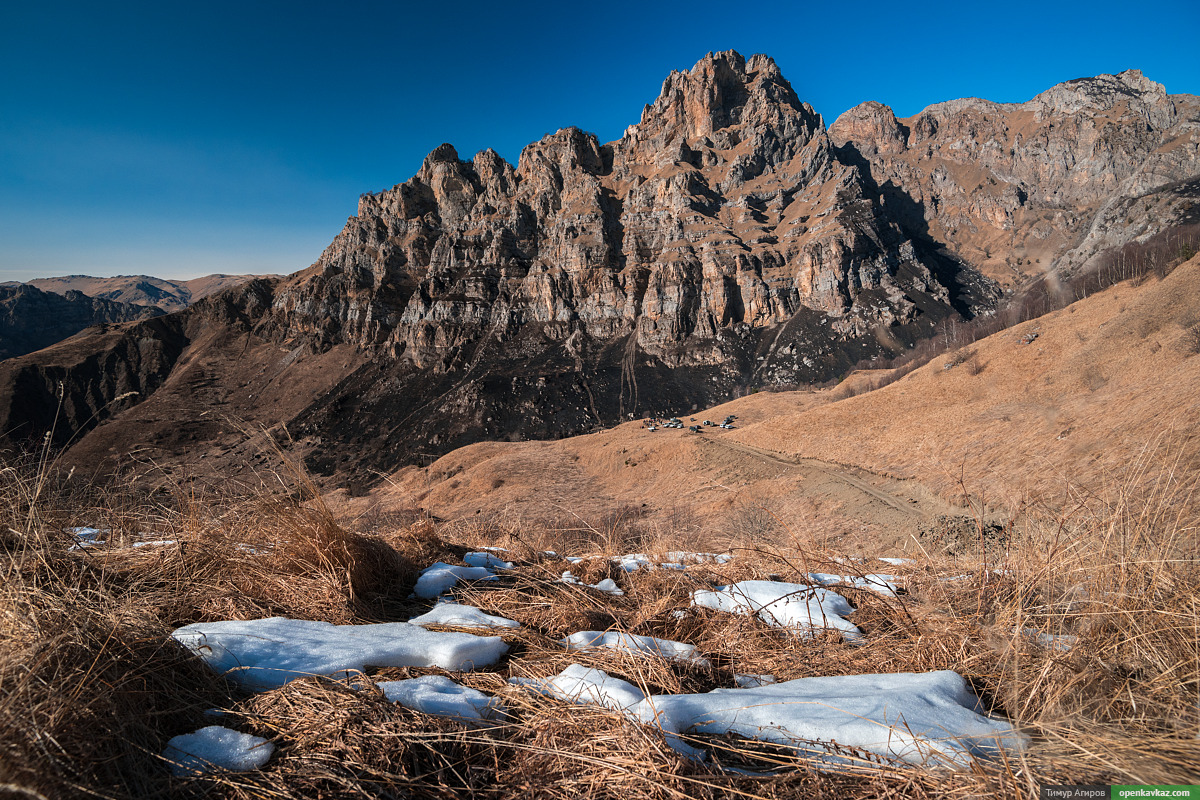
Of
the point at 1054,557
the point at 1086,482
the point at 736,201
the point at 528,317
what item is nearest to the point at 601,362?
the point at 528,317

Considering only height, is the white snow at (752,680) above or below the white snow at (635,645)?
below

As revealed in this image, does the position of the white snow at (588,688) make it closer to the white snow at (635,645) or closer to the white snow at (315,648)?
the white snow at (635,645)

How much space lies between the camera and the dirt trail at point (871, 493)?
12.8 metres

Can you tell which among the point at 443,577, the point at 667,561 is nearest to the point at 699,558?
the point at 667,561

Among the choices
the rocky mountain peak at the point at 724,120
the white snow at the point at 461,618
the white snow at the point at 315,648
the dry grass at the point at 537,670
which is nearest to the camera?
the dry grass at the point at 537,670

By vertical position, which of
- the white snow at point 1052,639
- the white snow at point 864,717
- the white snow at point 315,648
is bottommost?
the white snow at point 315,648

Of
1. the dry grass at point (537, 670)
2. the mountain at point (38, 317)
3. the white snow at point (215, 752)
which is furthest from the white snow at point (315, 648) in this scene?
the mountain at point (38, 317)

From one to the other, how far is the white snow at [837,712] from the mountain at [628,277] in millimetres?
57646

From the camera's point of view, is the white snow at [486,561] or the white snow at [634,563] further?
the white snow at [634,563]

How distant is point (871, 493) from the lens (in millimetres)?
14805

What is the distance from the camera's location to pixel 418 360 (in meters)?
85.4

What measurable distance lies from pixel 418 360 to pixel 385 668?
9016 cm

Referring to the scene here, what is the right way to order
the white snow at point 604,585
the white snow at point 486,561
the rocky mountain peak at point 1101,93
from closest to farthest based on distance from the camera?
the white snow at point 604,585
the white snow at point 486,561
the rocky mountain peak at point 1101,93

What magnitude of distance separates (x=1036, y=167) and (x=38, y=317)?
814ft
